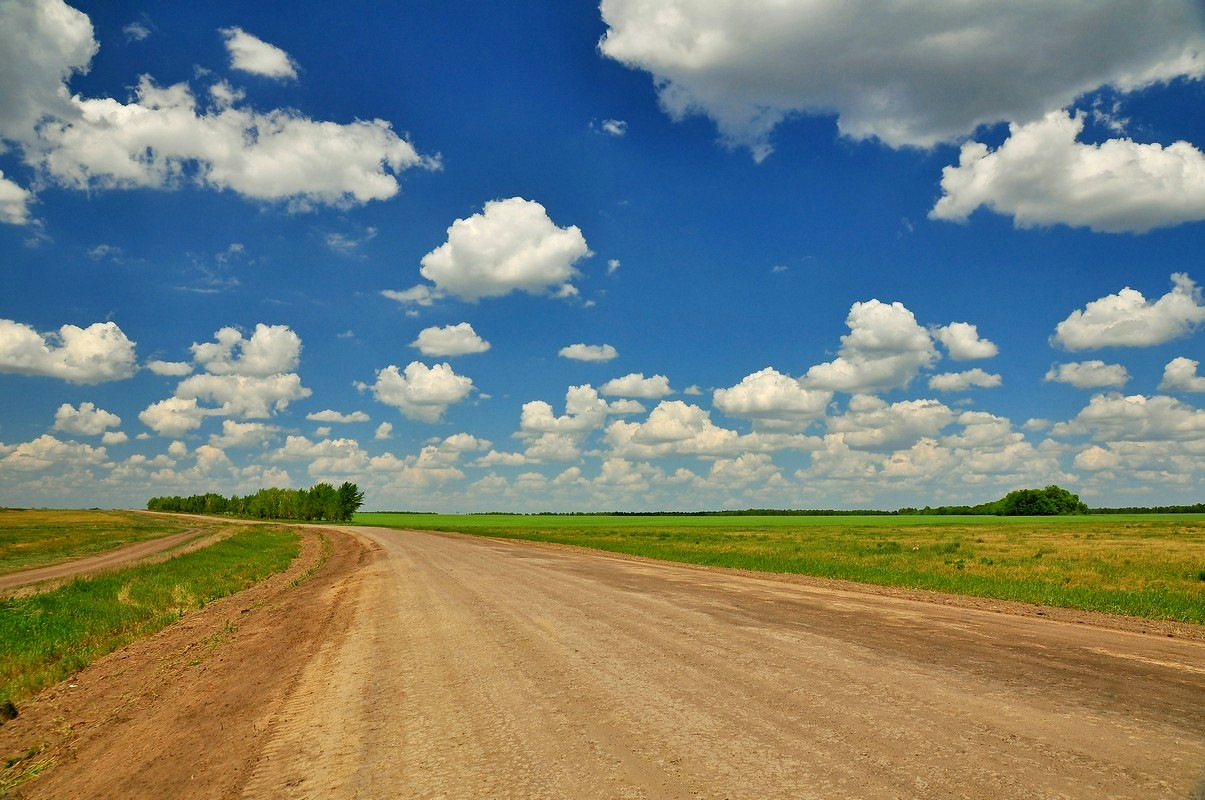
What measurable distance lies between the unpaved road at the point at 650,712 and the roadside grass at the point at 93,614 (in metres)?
1.04

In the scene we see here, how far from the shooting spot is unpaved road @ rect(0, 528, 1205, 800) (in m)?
5.67

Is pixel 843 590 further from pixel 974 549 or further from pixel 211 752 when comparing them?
pixel 974 549

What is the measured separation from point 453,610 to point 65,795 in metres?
9.49

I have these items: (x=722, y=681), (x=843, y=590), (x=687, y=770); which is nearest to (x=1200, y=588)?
(x=843, y=590)

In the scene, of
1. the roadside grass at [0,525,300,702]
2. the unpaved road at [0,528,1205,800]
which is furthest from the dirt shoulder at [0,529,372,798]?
the roadside grass at [0,525,300,702]

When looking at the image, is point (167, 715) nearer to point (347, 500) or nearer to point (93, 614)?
point (93, 614)

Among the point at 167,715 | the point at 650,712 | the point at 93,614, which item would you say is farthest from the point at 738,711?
the point at 93,614

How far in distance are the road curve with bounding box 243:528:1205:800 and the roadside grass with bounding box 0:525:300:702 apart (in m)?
5.25

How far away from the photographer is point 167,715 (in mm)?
8422

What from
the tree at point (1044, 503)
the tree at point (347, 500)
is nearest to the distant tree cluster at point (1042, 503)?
the tree at point (1044, 503)

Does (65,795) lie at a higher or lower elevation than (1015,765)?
lower

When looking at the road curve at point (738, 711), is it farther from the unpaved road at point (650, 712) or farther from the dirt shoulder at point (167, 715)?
the dirt shoulder at point (167, 715)

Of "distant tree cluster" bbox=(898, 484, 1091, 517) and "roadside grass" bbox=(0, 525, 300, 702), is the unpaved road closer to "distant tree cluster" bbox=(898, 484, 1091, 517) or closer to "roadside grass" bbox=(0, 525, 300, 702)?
"roadside grass" bbox=(0, 525, 300, 702)

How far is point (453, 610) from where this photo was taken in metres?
15.4
